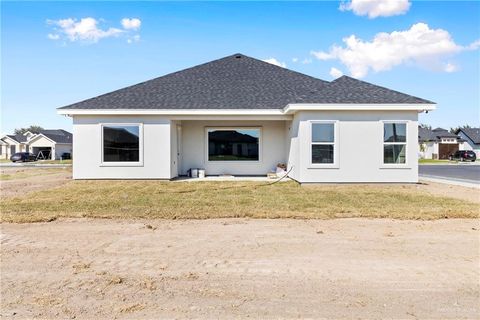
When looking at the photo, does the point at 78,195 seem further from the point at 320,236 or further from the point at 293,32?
the point at 293,32

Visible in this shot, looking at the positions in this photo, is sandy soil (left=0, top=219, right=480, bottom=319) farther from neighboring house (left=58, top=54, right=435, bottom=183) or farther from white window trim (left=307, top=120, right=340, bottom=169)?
neighboring house (left=58, top=54, right=435, bottom=183)

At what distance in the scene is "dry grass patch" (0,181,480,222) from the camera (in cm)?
774

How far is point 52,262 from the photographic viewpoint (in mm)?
4574

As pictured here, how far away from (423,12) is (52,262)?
632 inches

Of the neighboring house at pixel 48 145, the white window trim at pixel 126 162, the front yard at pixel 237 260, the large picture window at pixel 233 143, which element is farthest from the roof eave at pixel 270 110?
the neighboring house at pixel 48 145

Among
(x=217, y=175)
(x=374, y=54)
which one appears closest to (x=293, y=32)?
(x=217, y=175)

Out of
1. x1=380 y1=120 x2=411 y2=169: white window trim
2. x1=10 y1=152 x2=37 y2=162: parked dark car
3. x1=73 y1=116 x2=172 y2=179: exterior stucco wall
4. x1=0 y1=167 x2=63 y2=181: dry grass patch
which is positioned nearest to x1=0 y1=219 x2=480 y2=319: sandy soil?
x1=380 y1=120 x2=411 y2=169: white window trim

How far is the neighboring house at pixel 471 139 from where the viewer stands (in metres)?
52.4

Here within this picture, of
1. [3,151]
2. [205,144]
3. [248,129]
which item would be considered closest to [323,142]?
[248,129]

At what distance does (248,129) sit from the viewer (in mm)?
17203

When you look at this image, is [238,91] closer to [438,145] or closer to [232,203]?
[232,203]

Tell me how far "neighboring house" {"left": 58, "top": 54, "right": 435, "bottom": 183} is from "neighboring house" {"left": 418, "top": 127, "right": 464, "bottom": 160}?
4171 centimetres

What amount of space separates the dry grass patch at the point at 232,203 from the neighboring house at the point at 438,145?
4528 centimetres

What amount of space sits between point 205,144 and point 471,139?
52655 mm
